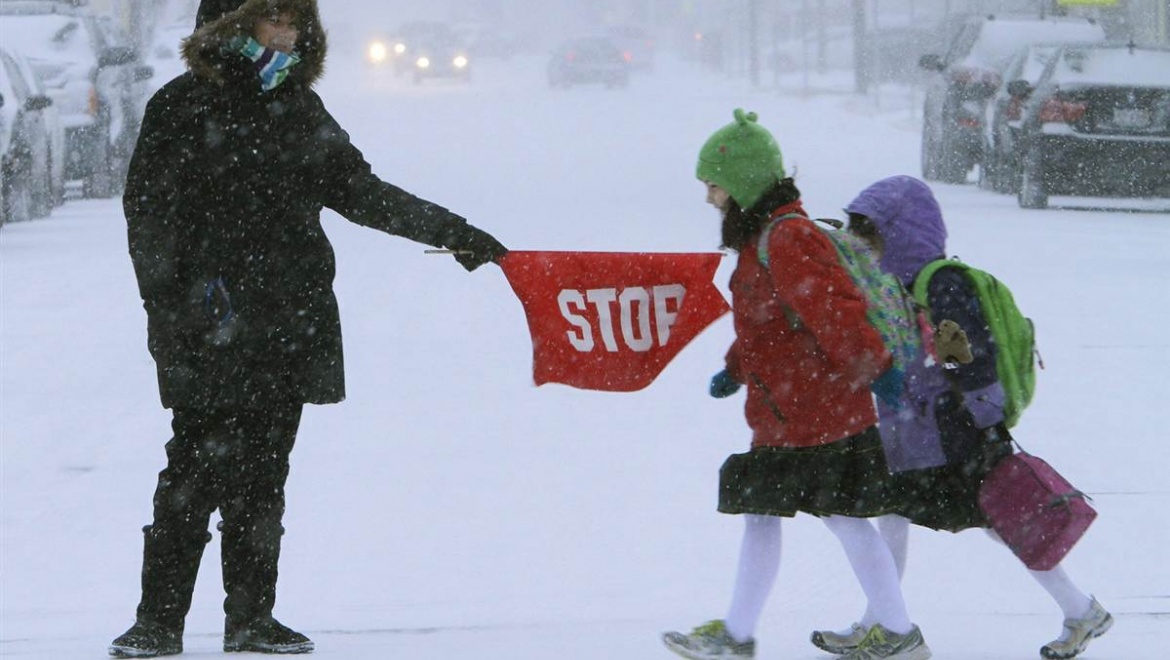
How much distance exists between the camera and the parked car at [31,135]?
17000 mm

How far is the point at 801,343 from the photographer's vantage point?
4.62 metres

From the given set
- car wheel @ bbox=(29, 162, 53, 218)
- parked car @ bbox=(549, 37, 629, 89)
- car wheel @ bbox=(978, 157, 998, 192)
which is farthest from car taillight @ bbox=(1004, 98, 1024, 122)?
parked car @ bbox=(549, 37, 629, 89)

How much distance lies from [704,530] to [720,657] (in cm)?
204

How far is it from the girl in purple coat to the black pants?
4.46ft

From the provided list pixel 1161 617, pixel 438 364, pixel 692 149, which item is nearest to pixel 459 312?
pixel 438 364

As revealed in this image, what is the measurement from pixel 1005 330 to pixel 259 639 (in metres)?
1.82

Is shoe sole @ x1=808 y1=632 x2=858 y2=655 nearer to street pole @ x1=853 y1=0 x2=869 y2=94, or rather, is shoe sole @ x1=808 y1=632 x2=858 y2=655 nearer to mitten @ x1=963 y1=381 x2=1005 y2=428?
mitten @ x1=963 y1=381 x2=1005 y2=428

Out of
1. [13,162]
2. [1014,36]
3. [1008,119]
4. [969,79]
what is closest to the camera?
[13,162]

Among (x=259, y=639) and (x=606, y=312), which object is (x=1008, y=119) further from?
(x=259, y=639)

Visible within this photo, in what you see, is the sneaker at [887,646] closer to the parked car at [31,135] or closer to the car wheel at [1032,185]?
the parked car at [31,135]

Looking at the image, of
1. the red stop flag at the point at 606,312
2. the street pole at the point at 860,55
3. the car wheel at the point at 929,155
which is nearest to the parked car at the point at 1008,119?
the car wheel at the point at 929,155

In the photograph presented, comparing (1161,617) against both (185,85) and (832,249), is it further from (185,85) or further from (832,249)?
(185,85)

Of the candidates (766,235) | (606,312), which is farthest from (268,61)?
(766,235)

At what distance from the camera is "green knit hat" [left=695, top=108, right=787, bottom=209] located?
4625 millimetres
